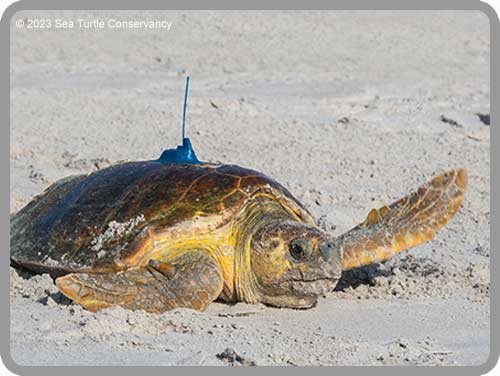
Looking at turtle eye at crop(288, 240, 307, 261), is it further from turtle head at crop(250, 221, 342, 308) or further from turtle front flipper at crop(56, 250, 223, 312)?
turtle front flipper at crop(56, 250, 223, 312)

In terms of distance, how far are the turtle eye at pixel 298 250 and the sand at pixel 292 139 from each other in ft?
0.65

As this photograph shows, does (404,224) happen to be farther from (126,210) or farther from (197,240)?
(126,210)

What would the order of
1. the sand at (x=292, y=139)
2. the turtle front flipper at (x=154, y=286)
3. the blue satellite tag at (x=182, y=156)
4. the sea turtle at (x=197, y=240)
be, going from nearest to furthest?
the sand at (x=292, y=139) → the turtle front flipper at (x=154, y=286) → the sea turtle at (x=197, y=240) → the blue satellite tag at (x=182, y=156)

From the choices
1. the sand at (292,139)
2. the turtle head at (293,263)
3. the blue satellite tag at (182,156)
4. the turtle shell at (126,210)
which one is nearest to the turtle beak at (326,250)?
the turtle head at (293,263)

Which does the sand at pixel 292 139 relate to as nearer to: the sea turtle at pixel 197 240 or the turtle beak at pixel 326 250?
the sea turtle at pixel 197 240

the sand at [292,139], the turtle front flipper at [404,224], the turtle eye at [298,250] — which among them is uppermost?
the turtle eye at [298,250]

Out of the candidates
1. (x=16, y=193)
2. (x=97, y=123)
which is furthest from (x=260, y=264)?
(x=97, y=123)

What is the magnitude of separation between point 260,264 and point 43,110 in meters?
3.48

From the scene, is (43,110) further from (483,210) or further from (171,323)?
(171,323)

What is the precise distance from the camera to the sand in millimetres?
3037

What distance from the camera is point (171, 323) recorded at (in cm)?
310

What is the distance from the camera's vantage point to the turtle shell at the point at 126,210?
3.44 metres

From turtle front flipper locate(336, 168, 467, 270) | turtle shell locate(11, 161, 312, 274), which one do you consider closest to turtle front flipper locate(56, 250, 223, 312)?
turtle shell locate(11, 161, 312, 274)

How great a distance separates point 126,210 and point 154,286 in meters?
0.41
